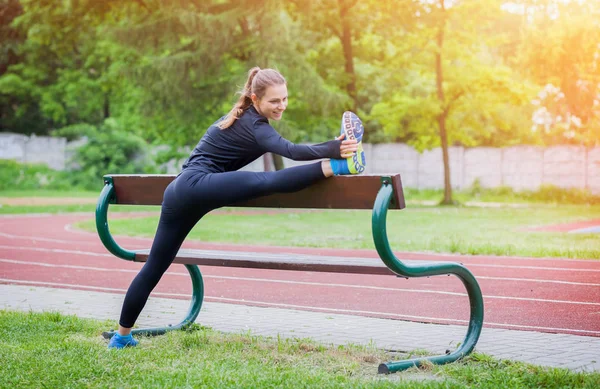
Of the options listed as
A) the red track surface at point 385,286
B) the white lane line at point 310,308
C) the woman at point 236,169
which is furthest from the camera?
the red track surface at point 385,286

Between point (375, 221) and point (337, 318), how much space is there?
270 cm

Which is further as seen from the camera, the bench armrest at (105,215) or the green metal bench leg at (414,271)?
the bench armrest at (105,215)

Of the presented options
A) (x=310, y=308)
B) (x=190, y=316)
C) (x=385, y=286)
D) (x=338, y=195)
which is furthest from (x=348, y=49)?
(x=338, y=195)

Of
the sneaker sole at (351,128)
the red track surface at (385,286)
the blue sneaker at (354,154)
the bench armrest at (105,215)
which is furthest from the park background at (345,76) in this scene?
the sneaker sole at (351,128)

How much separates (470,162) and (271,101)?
32190 mm

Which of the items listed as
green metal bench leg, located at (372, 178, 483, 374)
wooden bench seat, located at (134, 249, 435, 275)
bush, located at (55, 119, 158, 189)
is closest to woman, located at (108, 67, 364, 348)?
green metal bench leg, located at (372, 178, 483, 374)

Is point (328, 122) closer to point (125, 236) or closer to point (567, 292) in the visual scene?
point (125, 236)

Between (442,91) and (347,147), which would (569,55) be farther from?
(347,147)

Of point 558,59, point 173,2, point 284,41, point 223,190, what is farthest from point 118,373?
point 558,59

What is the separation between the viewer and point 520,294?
8883 millimetres

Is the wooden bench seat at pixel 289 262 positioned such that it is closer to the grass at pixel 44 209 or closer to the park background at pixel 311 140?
the park background at pixel 311 140

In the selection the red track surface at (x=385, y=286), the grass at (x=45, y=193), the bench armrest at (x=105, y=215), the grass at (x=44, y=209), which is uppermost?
the bench armrest at (x=105, y=215)

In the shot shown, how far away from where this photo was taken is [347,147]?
4.67 meters

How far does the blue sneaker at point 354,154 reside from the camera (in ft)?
15.1
